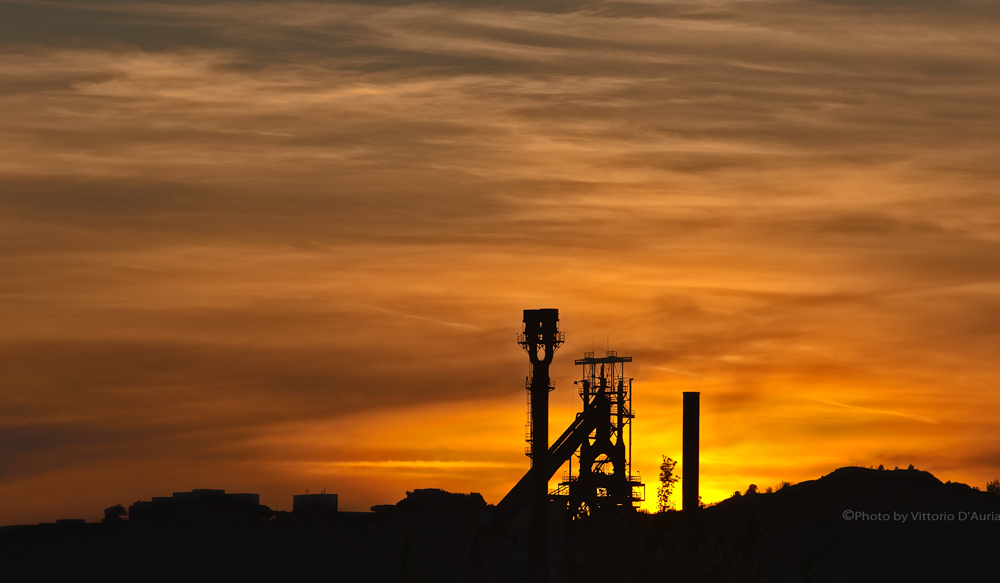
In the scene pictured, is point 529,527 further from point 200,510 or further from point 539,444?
point 200,510

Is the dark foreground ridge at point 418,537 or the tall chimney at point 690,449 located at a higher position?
the tall chimney at point 690,449

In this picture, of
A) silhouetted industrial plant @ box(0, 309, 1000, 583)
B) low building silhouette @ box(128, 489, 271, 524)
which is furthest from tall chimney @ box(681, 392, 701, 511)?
low building silhouette @ box(128, 489, 271, 524)

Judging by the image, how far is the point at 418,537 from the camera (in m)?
114

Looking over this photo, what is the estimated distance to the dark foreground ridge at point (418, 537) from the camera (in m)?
104

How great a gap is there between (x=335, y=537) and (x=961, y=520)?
54.8 metres

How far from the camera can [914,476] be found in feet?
386

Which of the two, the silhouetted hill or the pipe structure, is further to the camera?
the silhouetted hill

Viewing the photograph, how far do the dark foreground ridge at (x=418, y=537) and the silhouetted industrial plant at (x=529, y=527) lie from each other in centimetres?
14

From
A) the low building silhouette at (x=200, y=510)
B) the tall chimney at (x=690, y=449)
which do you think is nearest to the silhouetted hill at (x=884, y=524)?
the tall chimney at (x=690, y=449)

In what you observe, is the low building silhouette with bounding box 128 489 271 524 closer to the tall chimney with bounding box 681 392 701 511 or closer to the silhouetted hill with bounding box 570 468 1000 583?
the silhouetted hill with bounding box 570 468 1000 583

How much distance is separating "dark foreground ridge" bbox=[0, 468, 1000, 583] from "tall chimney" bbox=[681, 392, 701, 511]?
508 inches

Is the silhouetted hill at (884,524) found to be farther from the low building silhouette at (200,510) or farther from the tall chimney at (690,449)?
the low building silhouette at (200,510)

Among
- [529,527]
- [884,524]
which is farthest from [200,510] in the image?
[884,524]

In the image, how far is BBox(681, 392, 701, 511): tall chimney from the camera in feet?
286
